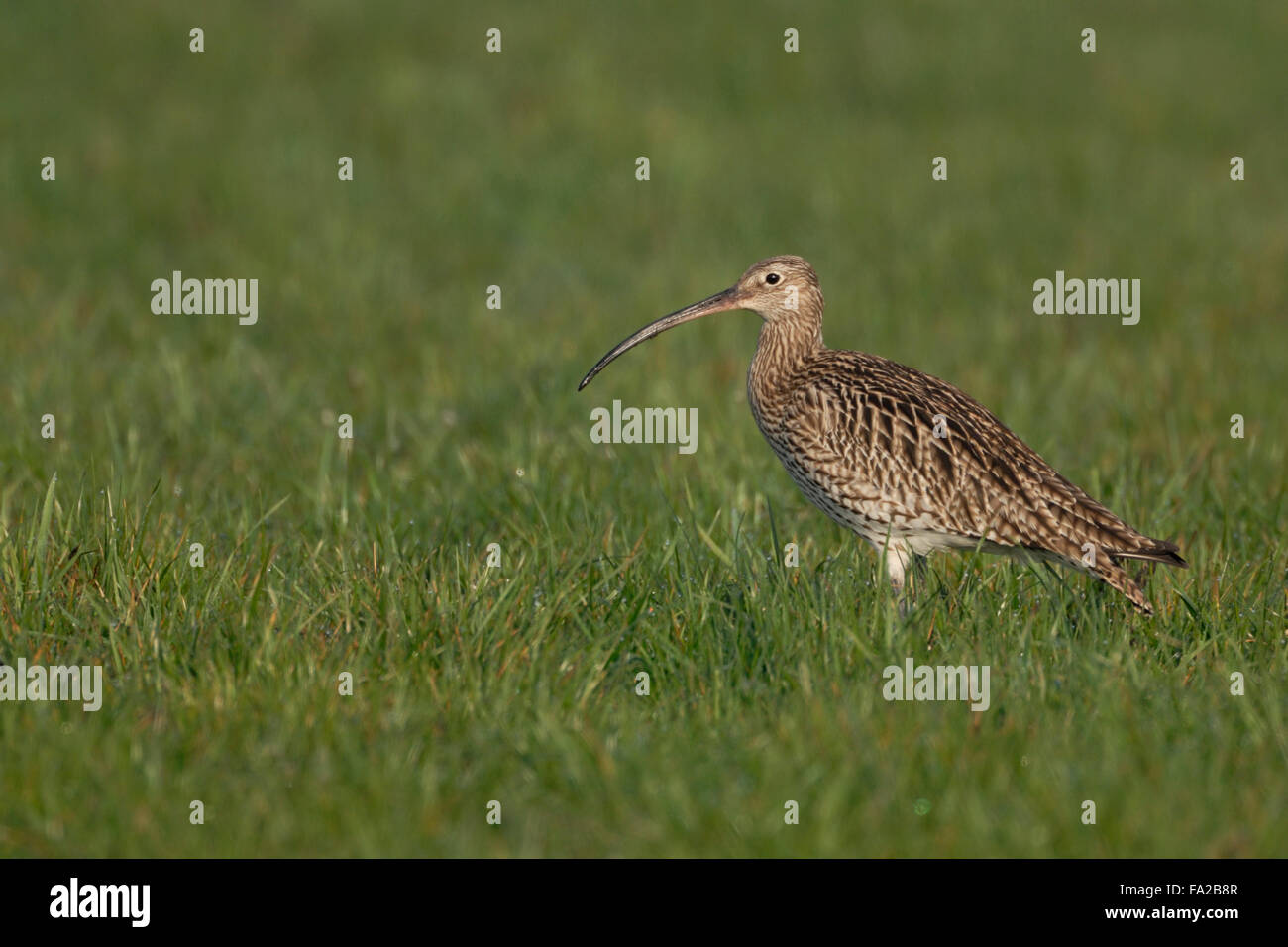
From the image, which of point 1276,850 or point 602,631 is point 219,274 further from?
point 1276,850

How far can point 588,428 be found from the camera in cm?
959

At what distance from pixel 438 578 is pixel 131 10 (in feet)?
55.5

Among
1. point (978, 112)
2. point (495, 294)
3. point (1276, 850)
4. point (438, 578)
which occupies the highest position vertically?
point (978, 112)

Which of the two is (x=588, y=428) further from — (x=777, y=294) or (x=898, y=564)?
(x=898, y=564)

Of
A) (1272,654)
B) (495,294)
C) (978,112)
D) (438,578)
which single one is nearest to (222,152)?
(495,294)

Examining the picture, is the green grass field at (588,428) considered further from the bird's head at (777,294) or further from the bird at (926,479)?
the bird's head at (777,294)

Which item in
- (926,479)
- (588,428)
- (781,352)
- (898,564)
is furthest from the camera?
(588,428)

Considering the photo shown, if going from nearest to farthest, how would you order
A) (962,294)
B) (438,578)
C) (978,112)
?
(438,578), (962,294), (978,112)

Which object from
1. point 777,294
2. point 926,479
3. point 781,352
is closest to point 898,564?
point 926,479

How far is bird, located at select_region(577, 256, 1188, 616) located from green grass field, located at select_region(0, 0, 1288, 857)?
197 mm

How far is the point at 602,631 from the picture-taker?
19.7ft

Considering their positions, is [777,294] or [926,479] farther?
[777,294]

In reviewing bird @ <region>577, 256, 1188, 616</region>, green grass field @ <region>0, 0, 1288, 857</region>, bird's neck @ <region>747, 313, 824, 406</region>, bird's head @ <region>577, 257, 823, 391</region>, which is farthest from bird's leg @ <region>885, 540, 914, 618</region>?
bird's head @ <region>577, 257, 823, 391</region>

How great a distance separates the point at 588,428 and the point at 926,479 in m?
3.38
